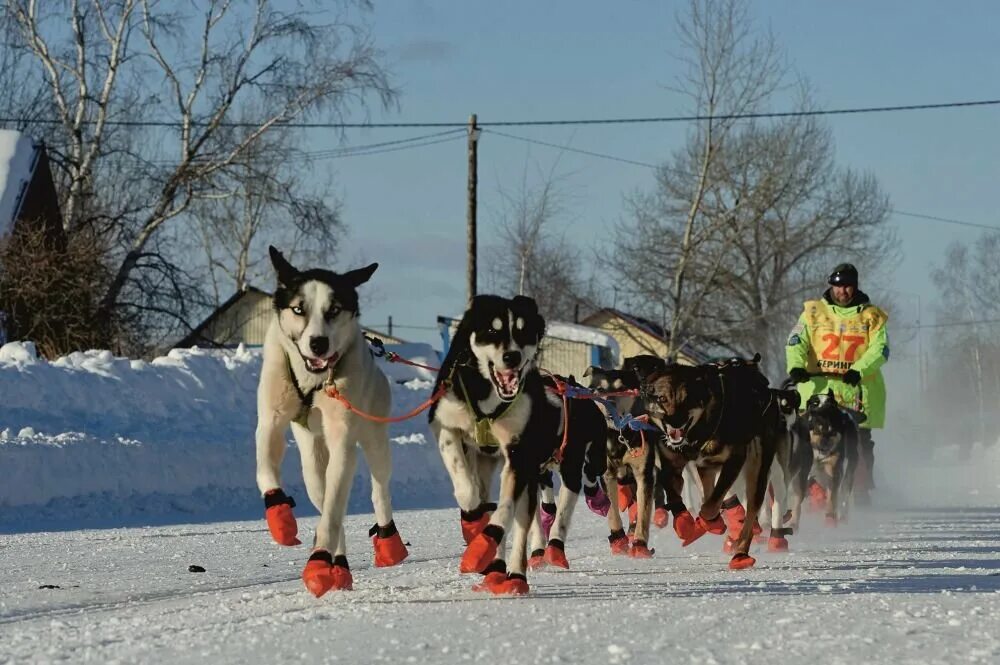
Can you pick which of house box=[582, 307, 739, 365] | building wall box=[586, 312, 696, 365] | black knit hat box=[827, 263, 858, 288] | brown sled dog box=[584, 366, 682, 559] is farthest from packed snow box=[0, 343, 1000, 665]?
building wall box=[586, 312, 696, 365]

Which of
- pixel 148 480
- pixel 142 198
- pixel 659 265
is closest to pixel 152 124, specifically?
pixel 142 198

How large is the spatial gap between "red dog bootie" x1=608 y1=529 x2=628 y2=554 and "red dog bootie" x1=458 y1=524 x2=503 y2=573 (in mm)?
2797

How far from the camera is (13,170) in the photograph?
1189 inches

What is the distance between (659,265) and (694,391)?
35.3m

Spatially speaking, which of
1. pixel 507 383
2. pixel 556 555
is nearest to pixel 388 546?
pixel 507 383

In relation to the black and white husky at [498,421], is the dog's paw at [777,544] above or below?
below

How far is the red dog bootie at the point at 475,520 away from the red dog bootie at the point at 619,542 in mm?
2030

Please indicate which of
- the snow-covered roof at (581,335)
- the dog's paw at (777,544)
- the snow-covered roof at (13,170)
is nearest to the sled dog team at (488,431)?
the dog's paw at (777,544)

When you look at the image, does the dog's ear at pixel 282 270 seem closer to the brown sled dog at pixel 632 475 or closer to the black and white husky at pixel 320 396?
the black and white husky at pixel 320 396

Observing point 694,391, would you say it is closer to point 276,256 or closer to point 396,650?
point 276,256

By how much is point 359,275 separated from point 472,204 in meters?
22.9

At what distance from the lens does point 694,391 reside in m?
9.31

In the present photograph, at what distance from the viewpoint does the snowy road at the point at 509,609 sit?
A: 17.5ft

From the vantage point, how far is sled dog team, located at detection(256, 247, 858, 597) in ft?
23.0
